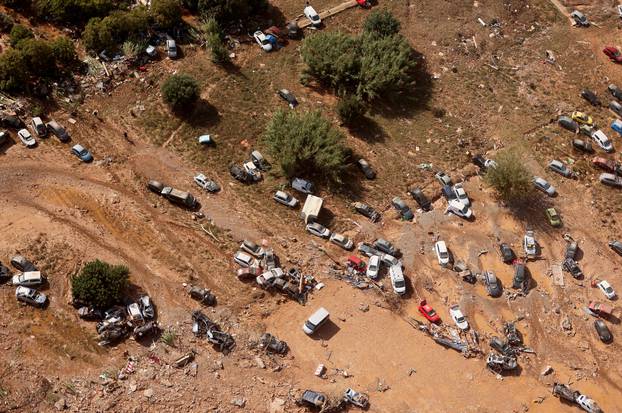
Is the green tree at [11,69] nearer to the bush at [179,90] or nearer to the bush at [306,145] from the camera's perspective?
the bush at [179,90]

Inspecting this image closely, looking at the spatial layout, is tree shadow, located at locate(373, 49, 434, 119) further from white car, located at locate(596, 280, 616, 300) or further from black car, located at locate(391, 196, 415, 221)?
white car, located at locate(596, 280, 616, 300)

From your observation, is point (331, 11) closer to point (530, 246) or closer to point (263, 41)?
point (263, 41)

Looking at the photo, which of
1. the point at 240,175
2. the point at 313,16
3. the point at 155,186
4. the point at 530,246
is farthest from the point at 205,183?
the point at 530,246

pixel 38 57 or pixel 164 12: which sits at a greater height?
pixel 164 12

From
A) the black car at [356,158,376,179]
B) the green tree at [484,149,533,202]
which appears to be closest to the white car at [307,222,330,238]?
the black car at [356,158,376,179]

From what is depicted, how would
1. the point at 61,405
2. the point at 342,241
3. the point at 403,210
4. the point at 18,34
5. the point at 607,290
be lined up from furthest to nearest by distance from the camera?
the point at 18,34 → the point at 403,210 → the point at 607,290 → the point at 342,241 → the point at 61,405

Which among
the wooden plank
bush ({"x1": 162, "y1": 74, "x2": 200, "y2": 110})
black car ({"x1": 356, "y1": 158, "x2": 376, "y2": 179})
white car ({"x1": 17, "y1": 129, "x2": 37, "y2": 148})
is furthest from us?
the wooden plank

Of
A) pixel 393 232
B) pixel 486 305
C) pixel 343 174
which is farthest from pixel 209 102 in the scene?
pixel 486 305
